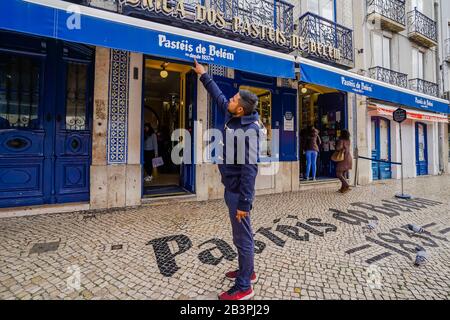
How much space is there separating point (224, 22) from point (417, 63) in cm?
1247

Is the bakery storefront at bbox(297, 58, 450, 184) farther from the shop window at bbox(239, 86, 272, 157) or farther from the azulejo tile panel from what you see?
the azulejo tile panel

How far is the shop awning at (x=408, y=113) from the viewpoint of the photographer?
896 cm

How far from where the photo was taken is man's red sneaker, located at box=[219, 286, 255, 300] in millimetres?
2014

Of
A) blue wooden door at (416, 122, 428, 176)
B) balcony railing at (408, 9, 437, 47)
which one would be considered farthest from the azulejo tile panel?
blue wooden door at (416, 122, 428, 176)

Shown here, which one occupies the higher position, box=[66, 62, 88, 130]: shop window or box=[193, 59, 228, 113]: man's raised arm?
box=[66, 62, 88, 130]: shop window

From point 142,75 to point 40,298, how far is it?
4578mm

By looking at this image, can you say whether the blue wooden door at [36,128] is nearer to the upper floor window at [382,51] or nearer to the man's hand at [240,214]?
the man's hand at [240,214]

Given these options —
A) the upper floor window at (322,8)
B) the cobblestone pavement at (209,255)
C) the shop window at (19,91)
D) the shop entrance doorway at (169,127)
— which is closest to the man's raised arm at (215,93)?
the cobblestone pavement at (209,255)

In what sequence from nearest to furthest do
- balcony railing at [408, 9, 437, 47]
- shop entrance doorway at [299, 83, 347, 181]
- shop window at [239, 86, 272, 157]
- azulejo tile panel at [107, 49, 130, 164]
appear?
azulejo tile panel at [107, 49, 130, 164] → shop window at [239, 86, 272, 157] → shop entrance doorway at [299, 83, 347, 181] → balcony railing at [408, 9, 437, 47]

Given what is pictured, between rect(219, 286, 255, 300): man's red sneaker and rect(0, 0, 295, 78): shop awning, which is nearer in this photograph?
rect(219, 286, 255, 300): man's red sneaker

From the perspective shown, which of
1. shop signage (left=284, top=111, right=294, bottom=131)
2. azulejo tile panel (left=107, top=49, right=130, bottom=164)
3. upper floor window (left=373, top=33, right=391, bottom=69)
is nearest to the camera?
azulejo tile panel (left=107, top=49, right=130, bottom=164)
